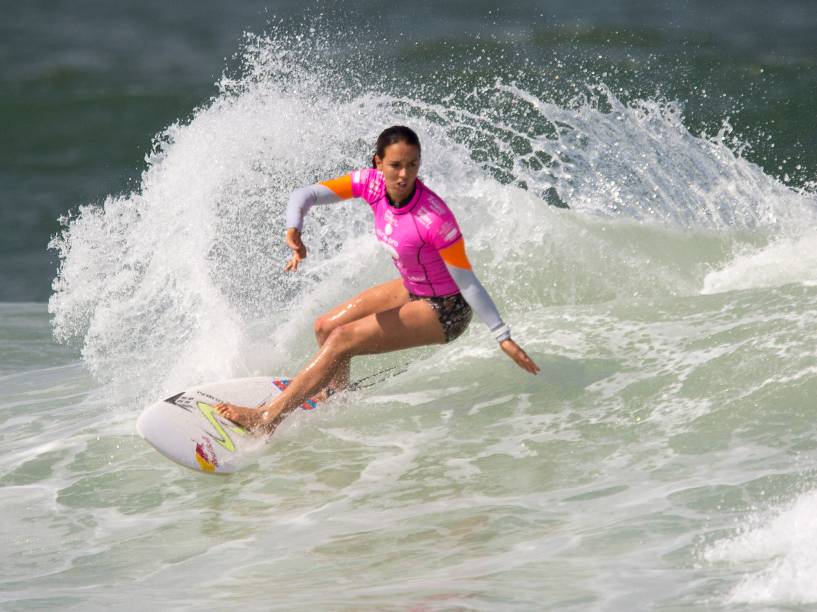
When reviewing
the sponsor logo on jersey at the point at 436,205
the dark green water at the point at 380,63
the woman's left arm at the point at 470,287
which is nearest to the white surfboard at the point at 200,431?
the woman's left arm at the point at 470,287

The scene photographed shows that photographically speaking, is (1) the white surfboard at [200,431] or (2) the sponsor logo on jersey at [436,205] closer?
(2) the sponsor logo on jersey at [436,205]

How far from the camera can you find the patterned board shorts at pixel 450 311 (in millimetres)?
6250

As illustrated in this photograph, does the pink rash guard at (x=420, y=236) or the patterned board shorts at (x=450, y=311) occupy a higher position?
the pink rash guard at (x=420, y=236)

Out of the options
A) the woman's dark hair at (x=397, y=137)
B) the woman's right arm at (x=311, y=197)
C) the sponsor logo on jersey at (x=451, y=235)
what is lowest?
the sponsor logo on jersey at (x=451, y=235)

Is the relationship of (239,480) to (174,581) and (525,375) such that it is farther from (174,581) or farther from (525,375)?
(525,375)

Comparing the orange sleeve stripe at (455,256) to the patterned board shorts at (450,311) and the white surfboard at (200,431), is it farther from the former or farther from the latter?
the white surfboard at (200,431)

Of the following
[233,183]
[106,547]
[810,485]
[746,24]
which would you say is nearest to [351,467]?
[106,547]

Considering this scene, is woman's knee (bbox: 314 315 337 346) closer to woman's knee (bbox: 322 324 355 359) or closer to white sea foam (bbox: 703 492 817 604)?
woman's knee (bbox: 322 324 355 359)

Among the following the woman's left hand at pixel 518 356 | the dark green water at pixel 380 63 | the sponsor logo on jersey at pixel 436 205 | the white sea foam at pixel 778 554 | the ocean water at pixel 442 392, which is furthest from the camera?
the dark green water at pixel 380 63

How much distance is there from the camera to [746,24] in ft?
72.1

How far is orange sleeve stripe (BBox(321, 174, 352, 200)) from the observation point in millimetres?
6348

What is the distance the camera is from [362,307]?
6523 millimetres

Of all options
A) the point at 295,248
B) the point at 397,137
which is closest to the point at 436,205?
the point at 397,137

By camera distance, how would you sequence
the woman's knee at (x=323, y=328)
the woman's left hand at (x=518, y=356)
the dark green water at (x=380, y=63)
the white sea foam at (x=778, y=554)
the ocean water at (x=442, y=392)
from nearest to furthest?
the white sea foam at (x=778, y=554) → the ocean water at (x=442, y=392) → the woman's left hand at (x=518, y=356) → the woman's knee at (x=323, y=328) → the dark green water at (x=380, y=63)
